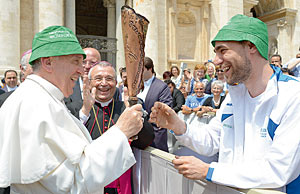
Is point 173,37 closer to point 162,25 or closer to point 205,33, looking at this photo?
point 162,25

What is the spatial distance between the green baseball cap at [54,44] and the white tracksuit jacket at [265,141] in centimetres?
118

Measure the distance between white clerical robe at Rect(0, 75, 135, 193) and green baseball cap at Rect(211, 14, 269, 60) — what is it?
1.00 metres

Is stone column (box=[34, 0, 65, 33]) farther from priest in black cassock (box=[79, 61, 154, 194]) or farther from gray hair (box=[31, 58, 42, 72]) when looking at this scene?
gray hair (box=[31, 58, 42, 72])

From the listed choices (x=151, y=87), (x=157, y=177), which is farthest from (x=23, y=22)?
(x=157, y=177)

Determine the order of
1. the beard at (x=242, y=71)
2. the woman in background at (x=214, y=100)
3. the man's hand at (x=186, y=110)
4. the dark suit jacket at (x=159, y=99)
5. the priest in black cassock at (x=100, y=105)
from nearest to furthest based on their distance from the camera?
the beard at (x=242, y=71), the priest in black cassock at (x=100, y=105), the dark suit jacket at (x=159, y=99), the woman in background at (x=214, y=100), the man's hand at (x=186, y=110)

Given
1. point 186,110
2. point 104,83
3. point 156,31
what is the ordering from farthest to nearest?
point 156,31
point 186,110
point 104,83

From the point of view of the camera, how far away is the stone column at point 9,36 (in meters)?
10.2

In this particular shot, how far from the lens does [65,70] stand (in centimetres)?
189

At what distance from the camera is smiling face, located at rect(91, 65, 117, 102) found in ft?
10.7

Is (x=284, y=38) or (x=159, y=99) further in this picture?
(x=284, y=38)

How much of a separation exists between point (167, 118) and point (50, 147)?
3.42 ft

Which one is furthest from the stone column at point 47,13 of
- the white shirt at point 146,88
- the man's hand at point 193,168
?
the man's hand at point 193,168

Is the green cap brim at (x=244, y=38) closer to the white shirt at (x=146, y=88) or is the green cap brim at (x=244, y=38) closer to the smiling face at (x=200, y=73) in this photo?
the white shirt at (x=146, y=88)

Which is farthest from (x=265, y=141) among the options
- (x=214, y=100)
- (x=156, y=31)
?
(x=156, y=31)
